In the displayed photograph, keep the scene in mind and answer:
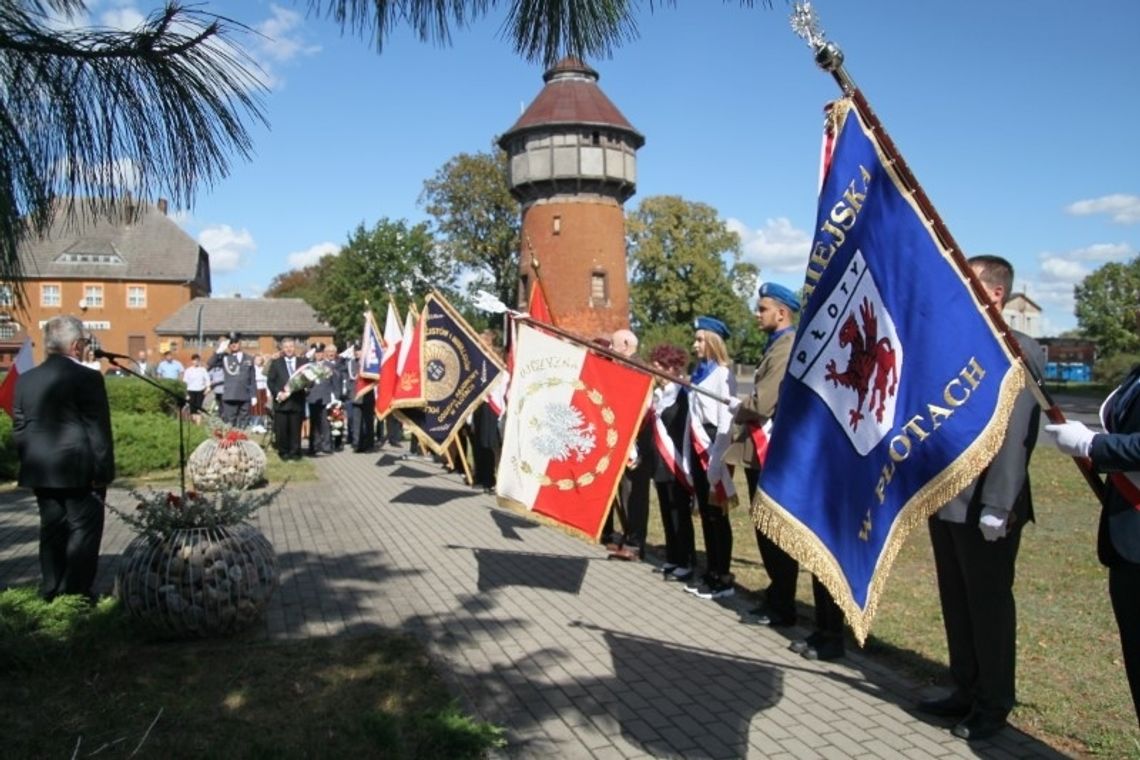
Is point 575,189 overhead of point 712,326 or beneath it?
overhead

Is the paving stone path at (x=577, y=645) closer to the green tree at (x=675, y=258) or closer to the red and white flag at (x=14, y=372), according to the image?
the red and white flag at (x=14, y=372)

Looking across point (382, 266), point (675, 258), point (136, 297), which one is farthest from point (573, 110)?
point (136, 297)

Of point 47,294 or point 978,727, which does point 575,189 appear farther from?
point 978,727

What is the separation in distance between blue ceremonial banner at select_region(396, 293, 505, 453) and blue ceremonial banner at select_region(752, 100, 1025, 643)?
21.7 ft

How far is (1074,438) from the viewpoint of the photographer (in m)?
3.41

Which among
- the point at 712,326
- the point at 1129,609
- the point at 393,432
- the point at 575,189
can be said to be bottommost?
the point at 393,432

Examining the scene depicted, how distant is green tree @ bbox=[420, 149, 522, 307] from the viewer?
5759cm

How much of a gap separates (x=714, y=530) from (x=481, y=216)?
5281cm

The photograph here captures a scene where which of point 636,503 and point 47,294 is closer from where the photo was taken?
point 47,294

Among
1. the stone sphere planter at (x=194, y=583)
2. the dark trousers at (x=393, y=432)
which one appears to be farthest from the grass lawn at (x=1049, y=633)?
the dark trousers at (x=393, y=432)

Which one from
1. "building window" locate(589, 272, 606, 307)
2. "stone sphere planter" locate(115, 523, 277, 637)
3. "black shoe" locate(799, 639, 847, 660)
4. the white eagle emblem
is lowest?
"black shoe" locate(799, 639, 847, 660)

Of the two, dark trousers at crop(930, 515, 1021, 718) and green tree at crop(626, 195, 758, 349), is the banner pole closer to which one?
dark trousers at crop(930, 515, 1021, 718)

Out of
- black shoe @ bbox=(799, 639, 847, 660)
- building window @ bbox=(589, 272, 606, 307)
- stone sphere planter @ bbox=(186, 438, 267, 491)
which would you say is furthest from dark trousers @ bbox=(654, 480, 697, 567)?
building window @ bbox=(589, 272, 606, 307)

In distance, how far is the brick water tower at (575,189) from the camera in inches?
1735
